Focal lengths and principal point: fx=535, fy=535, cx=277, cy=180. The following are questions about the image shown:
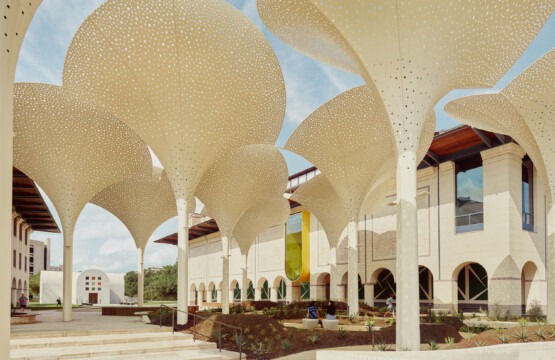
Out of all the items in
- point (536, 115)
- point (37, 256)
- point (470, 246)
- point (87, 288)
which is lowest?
point (87, 288)

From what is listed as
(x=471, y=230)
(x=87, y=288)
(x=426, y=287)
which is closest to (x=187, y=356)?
(x=471, y=230)

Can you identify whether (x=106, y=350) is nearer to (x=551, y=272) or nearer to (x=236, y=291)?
(x=551, y=272)

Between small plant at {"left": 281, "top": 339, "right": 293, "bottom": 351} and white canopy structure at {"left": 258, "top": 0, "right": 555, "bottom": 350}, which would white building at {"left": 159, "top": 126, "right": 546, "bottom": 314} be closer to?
white canopy structure at {"left": 258, "top": 0, "right": 555, "bottom": 350}

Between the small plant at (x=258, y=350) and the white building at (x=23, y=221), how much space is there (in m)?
18.7

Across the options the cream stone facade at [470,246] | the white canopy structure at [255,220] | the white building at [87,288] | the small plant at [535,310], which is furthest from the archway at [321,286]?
the white building at [87,288]

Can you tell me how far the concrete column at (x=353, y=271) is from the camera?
2152cm

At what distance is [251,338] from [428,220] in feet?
58.1

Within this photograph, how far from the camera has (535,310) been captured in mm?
25109

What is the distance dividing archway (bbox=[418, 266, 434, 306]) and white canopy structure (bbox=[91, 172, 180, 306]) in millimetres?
15356

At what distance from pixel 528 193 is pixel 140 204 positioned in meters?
21.0

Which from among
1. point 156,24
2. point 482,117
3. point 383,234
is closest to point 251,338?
point 156,24

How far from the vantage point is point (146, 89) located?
17.2 metres

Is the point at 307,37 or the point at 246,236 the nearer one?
the point at 307,37

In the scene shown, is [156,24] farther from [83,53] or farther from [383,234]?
[383,234]
